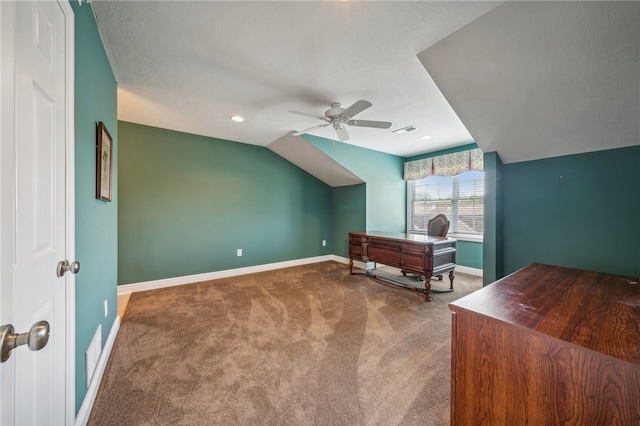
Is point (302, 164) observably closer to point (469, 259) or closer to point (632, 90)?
point (469, 259)

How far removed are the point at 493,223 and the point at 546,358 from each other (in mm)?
2084

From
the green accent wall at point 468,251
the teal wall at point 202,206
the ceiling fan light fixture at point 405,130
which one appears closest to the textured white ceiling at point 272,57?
the ceiling fan light fixture at point 405,130

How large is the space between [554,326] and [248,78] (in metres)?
2.64

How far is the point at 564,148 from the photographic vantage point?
2195 millimetres

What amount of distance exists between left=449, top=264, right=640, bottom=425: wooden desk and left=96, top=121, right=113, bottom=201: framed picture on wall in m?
2.29

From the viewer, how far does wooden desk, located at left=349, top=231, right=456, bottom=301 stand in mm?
2949

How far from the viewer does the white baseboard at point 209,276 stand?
3.27 metres

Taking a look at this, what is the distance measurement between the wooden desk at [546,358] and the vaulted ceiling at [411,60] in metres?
1.41

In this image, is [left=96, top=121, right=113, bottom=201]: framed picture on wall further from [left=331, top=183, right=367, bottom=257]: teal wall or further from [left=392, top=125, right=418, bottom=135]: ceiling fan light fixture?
[left=331, top=183, right=367, bottom=257]: teal wall

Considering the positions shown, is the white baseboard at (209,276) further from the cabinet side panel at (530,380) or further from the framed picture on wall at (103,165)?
the cabinet side panel at (530,380)

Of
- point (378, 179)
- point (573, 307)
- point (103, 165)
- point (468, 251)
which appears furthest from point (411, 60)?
point (468, 251)

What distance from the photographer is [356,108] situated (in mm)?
2256

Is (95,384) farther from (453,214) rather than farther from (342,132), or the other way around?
(453,214)

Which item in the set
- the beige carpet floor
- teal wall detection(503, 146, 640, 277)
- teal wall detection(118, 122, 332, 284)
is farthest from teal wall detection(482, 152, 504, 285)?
teal wall detection(118, 122, 332, 284)
